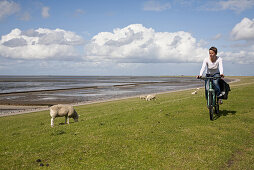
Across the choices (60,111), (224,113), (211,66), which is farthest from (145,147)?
(60,111)

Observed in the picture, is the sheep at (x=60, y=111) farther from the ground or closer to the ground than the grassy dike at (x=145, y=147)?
farther from the ground

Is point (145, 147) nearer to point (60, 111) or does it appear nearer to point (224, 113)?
point (224, 113)

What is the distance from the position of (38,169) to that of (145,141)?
13.6ft

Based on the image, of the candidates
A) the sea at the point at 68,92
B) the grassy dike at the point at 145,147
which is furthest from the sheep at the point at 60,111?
the sea at the point at 68,92

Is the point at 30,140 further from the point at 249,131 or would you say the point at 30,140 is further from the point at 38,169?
the point at 249,131

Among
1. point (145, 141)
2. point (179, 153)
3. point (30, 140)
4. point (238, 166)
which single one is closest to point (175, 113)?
point (145, 141)

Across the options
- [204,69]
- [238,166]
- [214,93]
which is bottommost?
[238,166]

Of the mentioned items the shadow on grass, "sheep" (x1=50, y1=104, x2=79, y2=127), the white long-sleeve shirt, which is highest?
the white long-sleeve shirt

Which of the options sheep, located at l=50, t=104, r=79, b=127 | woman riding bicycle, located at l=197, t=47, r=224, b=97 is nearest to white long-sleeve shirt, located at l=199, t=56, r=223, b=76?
woman riding bicycle, located at l=197, t=47, r=224, b=97

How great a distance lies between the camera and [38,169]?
682 centimetres

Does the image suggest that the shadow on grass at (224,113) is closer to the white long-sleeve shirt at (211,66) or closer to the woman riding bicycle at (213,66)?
the woman riding bicycle at (213,66)

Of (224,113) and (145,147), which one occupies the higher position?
(224,113)

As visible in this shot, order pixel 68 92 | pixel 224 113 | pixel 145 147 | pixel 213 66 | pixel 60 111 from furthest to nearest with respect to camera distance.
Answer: pixel 68 92
pixel 60 111
pixel 224 113
pixel 213 66
pixel 145 147

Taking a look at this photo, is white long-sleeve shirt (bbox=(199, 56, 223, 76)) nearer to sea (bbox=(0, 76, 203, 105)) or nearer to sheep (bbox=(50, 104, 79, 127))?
sheep (bbox=(50, 104, 79, 127))
